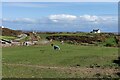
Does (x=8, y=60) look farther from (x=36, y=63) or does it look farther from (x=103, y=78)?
(x=103, y=78)

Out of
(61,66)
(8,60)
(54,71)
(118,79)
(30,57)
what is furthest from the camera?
(30,57)

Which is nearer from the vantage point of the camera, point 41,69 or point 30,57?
point 41,69

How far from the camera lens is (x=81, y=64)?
77.8 feet

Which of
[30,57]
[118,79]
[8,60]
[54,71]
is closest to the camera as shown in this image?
[118,79]

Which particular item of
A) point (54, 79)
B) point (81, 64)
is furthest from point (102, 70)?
point (54, 79)

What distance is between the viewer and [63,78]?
58.5 feet

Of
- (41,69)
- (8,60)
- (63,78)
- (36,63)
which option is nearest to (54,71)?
(41,69)

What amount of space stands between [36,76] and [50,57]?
336 inches

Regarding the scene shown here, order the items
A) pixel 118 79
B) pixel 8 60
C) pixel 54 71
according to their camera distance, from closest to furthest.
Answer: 1. pixel 118 79
2. pixel 54 71
3. pixel 8 60

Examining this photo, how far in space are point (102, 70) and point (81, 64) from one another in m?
2.79

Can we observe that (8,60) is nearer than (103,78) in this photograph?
No

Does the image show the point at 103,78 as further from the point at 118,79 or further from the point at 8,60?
the point at 8,60

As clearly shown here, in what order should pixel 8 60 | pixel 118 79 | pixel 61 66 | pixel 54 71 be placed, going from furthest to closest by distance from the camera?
pixel 8 60, pixel 61 66, pixel 54 71, pixel 118 79

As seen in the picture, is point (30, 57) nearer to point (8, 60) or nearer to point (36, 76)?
point (8, 60)
